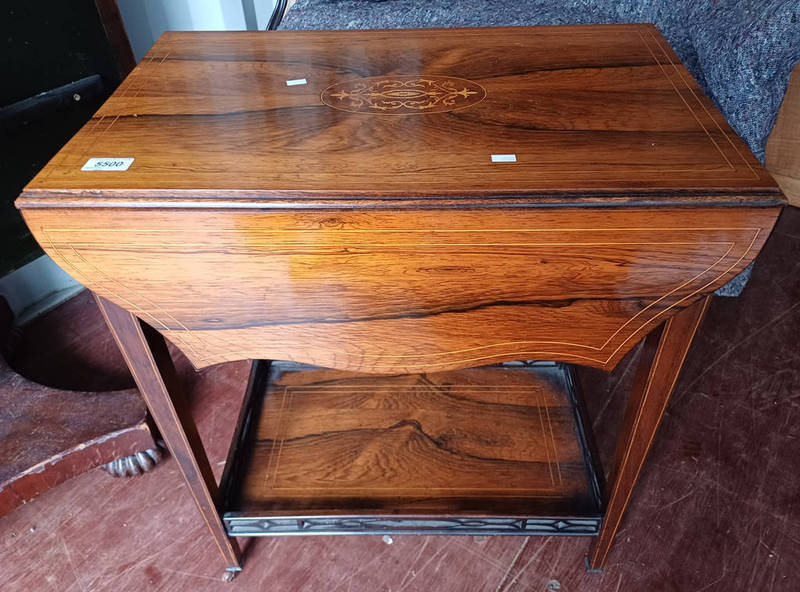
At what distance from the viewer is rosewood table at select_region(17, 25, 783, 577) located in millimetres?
653

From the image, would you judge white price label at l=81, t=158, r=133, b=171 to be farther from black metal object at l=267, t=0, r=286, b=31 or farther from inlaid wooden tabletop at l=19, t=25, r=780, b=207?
black metal object at l=267, t=0, r=286, b=31

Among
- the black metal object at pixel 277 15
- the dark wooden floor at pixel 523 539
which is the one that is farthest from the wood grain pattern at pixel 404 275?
the black metal object at pixel 277 15

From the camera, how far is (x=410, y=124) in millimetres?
792

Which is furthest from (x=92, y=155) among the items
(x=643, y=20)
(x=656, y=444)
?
(x=643, y=20)

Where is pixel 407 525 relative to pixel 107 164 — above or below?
below

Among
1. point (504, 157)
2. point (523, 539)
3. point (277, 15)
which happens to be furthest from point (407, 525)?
point (277, 15)

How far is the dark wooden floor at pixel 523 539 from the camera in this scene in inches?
43.6

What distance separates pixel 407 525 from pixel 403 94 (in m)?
0.68

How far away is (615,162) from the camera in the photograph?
0.70m

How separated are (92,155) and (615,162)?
1.94ft

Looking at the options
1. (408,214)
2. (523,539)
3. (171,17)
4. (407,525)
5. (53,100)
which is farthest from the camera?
(171,17)

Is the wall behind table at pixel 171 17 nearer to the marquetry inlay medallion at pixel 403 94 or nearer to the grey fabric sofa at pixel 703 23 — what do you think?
the grey fabric sofa at pixel 703 23

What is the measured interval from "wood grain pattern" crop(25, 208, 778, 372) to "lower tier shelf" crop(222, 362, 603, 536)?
363 millimetres

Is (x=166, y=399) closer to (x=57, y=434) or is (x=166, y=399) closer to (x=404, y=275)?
(x=404, y=275)
